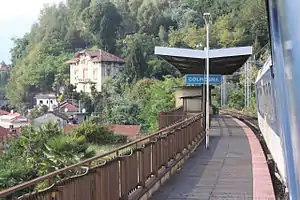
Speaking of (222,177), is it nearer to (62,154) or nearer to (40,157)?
(62,154)

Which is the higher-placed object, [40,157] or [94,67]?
[94,67]

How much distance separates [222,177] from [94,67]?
85.7m

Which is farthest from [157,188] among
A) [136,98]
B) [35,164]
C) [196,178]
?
[136,98]

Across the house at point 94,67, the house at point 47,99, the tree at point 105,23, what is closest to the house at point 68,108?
the house at point 94,67

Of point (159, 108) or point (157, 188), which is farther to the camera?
point (159, 108)

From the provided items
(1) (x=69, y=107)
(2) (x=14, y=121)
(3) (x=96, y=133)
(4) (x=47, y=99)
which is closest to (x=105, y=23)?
(4) (x=47, y=99)

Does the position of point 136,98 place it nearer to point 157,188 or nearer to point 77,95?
point 77,95

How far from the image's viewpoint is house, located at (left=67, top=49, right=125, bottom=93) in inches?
3607

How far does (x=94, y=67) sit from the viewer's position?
93750 mm

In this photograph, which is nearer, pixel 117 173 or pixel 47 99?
pixel 117 173

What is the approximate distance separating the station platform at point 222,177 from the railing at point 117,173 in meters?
0.40

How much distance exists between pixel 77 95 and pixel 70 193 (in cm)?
7481

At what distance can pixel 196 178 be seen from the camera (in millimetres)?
9312

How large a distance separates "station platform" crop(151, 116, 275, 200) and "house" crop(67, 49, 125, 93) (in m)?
76.5
